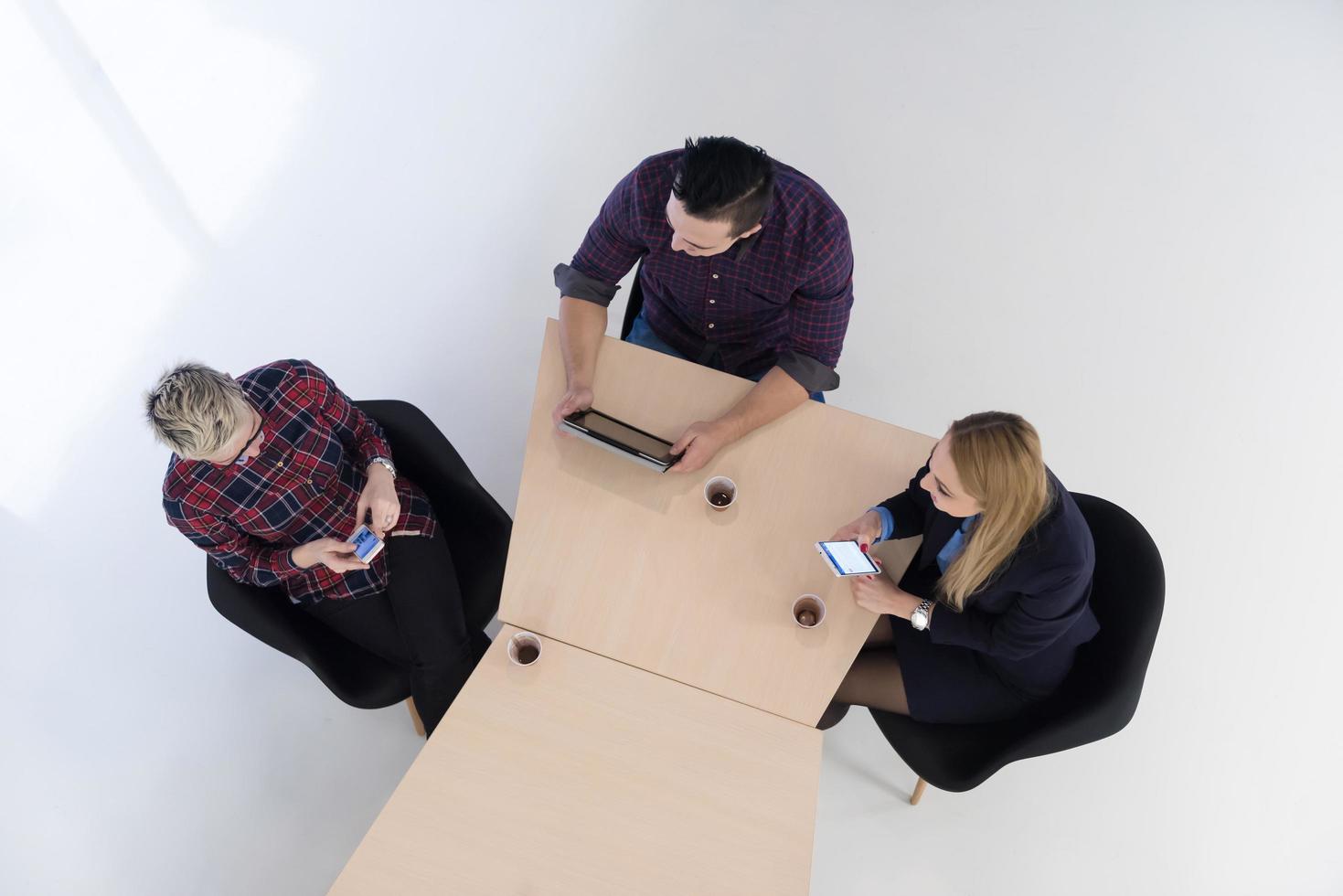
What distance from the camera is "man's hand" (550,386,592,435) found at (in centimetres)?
211

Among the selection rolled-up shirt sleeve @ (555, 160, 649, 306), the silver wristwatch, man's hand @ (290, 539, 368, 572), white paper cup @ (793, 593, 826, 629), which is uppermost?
rolled-up shirt sleeve @ (555, 160, 649, 306)

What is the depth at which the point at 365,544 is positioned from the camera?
1993 millimetres

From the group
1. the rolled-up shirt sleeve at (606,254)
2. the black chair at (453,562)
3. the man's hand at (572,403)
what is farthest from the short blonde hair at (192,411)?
the rolled-up shirt sleeve at (606,254)

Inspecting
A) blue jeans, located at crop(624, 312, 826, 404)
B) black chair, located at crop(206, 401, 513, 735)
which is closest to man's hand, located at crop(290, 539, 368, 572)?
black chair, located at crop(206, 401, 513, 735)

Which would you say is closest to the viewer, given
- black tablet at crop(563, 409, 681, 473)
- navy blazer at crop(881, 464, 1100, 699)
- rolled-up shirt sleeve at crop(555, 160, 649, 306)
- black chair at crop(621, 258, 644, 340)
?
navy blazer at crop(881, 464, 1100, 699)

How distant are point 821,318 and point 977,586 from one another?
790 mm

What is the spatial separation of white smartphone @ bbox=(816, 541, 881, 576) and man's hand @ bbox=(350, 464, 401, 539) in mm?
1071

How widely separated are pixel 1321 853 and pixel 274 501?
3.17 m

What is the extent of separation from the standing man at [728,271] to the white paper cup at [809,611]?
0.41 meters

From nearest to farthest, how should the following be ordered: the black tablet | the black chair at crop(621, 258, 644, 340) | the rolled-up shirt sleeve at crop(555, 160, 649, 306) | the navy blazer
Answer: the navy blazer < the black tablet < the rolled-up shirt sleeve at crop(555, 160, 649, 306) < the black chair at crop(621, 258, 644, 340)

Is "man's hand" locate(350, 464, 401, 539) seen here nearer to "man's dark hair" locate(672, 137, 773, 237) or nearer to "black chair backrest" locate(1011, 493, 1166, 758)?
"man's dark hair" locate(672, 137, 773, 237)

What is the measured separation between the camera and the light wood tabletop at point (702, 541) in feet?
6.40

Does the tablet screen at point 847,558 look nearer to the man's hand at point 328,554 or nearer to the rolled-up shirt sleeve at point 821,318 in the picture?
the rolled-up shirt sleeve at point 821,318

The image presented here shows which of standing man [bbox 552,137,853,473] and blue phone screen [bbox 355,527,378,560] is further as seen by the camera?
blue phone screen [bbox 355,527,378,560]
